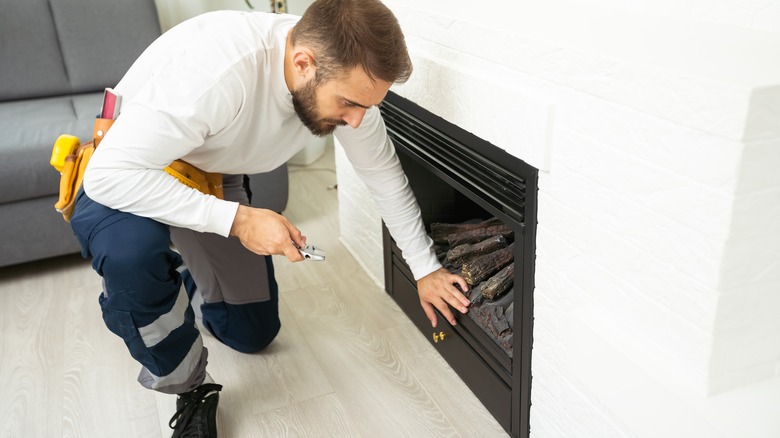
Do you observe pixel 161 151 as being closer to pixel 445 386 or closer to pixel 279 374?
pixel 279 374

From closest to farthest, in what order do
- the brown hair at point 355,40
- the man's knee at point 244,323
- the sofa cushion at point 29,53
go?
the brown hair at point 355,40 → the man's knee at point 244,323 → the sofa cushion at point 29,53

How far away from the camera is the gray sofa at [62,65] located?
223 cm

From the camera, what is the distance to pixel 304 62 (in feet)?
4.35

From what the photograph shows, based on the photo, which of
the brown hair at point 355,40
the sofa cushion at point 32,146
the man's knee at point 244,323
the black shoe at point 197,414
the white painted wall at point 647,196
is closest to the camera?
the white painted wall at point 647,196

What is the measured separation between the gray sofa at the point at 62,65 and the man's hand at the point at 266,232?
105 centimetres

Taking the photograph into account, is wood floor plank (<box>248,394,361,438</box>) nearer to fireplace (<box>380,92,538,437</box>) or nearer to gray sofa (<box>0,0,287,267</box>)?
fireplace (<box>380,92,538,437</box>)

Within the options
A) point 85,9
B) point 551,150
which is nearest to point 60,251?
point 85,9

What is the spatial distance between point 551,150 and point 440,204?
28.4 inches

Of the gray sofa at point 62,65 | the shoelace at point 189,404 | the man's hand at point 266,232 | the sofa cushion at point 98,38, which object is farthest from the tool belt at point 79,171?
the sofa cushion at point 98,38

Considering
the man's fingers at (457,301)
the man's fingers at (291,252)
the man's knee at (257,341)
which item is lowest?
the man's knee at (257,341)

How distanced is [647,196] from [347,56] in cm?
57

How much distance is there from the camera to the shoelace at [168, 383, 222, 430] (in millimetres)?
1533

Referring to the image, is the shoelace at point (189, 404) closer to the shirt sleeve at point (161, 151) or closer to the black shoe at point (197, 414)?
the black shoe at point (197, 414)

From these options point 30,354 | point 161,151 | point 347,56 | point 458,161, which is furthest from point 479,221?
point 30,354
